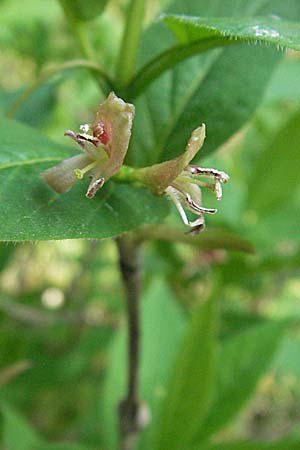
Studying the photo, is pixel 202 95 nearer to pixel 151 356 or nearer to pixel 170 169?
pixel 170 169

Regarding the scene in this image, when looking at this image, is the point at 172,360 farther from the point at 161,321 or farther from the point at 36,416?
the point at 36,416

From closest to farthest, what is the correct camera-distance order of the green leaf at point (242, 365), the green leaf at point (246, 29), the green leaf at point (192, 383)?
1. the green leaf at point (246, 29)
2. the green leaf at point (192, 383)
3. the green leaf at point (242, 365)

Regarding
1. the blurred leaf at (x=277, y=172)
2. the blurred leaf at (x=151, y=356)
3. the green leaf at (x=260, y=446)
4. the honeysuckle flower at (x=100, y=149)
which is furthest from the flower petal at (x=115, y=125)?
the blurred leaf at (x=277, y=172)

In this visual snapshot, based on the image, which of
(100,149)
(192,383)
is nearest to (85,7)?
(100,149)

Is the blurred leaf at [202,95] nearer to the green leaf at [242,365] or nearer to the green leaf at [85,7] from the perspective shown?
the green leaf at [85,7]

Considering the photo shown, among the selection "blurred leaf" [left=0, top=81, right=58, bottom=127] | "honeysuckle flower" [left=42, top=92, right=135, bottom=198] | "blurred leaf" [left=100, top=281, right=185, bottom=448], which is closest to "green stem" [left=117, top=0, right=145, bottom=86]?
"honeysuckle flower" [left=42, top=92, right=135, bottom=198]

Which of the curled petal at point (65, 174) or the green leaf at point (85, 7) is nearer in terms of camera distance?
the curled petal at point (65, 174)
